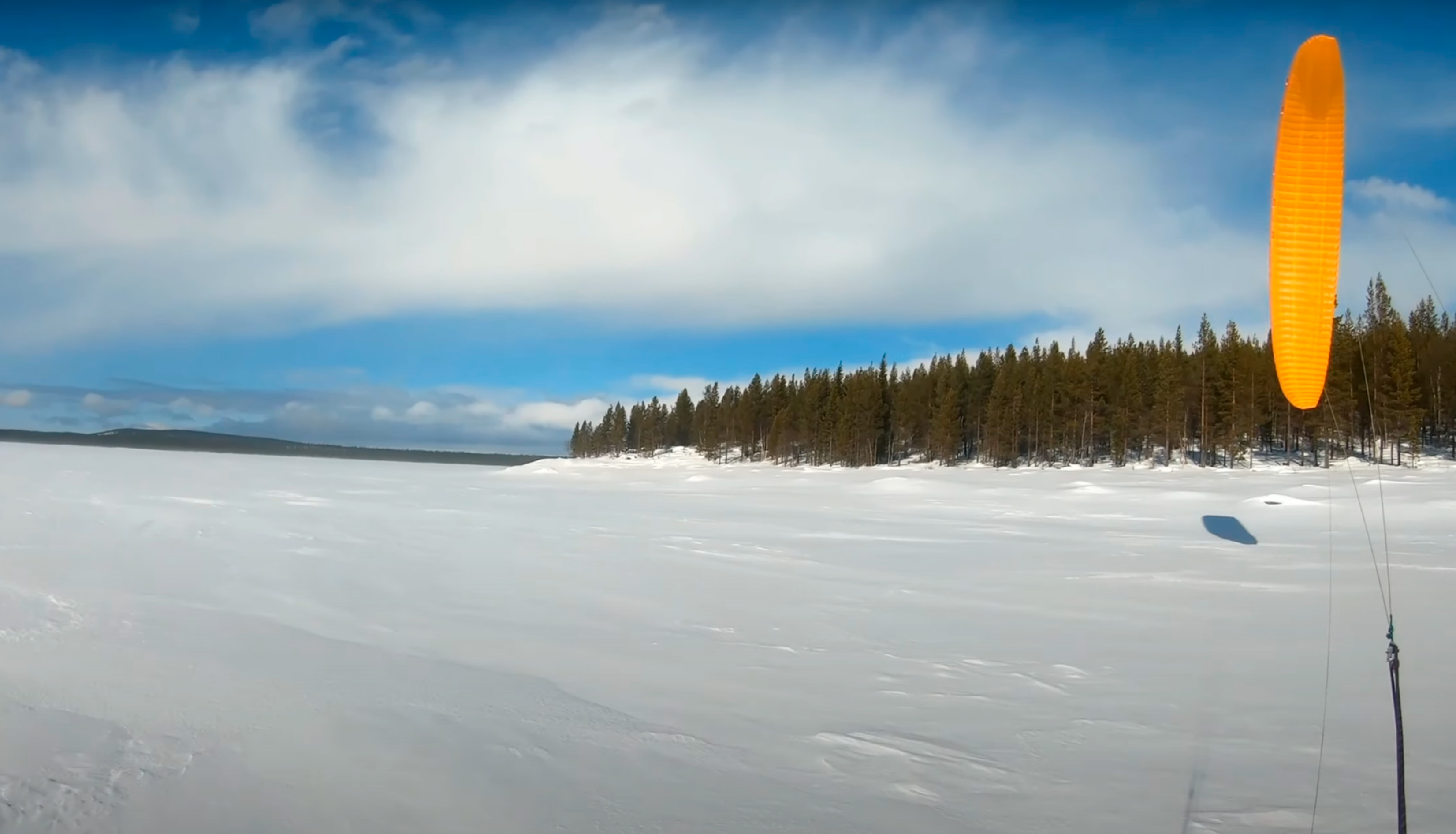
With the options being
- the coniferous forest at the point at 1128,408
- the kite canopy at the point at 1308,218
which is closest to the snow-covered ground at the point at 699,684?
the kite canopy at the point at 1308,218

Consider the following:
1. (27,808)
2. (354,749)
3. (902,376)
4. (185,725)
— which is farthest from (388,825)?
(902,376)

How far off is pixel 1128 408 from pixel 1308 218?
149 ft

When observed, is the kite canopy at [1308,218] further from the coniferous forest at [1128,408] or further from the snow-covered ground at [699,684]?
the coniferous forest at [1128,408]

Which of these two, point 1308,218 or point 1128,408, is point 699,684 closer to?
point 1308,218

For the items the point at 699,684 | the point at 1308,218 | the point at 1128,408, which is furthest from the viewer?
the point at 1128,408

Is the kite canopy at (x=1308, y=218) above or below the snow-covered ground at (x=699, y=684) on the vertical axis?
above

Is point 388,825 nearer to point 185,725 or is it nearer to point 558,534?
point 185,725

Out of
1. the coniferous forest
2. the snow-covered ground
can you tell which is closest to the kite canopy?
the snow-covered ground

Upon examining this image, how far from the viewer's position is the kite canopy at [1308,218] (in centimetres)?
565

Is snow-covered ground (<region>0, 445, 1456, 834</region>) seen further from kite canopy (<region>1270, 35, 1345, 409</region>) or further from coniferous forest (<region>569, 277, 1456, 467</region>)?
coniferous forest (<region>569, 277, 1456, 467</region>)

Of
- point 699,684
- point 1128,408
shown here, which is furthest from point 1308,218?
point 1128,408

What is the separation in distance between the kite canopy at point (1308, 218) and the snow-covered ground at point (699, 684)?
102 inches

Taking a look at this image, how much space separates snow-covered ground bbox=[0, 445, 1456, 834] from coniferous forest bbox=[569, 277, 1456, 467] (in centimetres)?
2426

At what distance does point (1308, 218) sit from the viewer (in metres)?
5.66
